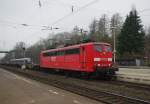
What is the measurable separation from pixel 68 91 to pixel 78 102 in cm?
419

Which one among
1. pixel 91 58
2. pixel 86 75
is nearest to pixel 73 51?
pixel 86 75

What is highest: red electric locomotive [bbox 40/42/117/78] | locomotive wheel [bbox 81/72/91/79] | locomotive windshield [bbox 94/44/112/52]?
locomotive windshield [bbox 94/44/112/52]

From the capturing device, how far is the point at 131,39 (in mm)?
59250

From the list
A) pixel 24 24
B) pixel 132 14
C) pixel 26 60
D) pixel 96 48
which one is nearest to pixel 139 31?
pixel 132 14

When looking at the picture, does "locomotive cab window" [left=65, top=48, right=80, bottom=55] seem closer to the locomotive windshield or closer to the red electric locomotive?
the red electric locomotive

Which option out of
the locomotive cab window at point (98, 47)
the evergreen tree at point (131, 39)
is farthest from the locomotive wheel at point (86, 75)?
Result: the evergreen tree at point (131, 39)

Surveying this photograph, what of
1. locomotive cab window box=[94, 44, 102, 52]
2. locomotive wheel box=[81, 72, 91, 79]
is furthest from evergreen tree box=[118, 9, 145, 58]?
locomotive cab window box=[94, 44, 102, 52]

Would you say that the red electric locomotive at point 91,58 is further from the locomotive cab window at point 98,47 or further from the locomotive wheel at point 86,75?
the locomotive wheel at point 86,75

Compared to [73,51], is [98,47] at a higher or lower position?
higher

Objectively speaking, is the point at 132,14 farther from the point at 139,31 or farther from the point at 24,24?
the point at 24,24

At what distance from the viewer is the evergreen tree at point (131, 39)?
59594 millimetres

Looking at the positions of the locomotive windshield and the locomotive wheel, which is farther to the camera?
the locomotive wheel

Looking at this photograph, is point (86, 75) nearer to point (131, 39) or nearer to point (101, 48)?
point (101, 48)

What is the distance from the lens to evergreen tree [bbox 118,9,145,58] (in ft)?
196
